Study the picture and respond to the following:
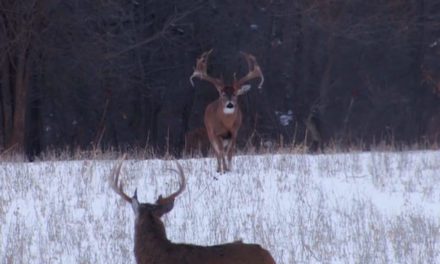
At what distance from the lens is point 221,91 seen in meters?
17.7

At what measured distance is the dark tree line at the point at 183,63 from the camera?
88.4 ft

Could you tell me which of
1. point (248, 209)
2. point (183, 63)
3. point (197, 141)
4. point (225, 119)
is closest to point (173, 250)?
point (248, 209)

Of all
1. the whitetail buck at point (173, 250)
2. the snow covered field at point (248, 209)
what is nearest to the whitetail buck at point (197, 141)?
the snow covered field at point (248, 209)

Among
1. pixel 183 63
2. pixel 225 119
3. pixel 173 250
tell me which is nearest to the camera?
pixel 173 250

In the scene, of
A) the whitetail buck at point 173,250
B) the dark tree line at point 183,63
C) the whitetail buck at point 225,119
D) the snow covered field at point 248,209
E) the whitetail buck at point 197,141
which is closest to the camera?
the whitetail buck at point 173,250

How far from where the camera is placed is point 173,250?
321 inches

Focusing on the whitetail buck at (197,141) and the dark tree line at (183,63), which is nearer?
the whitetail buck at (197,141)

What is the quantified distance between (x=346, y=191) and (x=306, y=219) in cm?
162

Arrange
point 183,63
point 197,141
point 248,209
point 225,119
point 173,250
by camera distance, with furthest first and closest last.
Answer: point 183,63 < point 197,141 < point 225,119 < point 248,209 < point 173,250

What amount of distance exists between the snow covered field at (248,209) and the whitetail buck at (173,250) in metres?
2.26

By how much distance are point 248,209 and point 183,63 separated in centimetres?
2013

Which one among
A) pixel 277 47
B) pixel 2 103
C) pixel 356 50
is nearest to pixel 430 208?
pixel 2 103

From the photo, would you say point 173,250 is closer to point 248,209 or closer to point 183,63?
point 248,209

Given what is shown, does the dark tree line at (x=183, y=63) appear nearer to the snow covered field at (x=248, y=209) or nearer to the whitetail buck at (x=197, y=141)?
the whitetail buck at (x=197, y=141)
